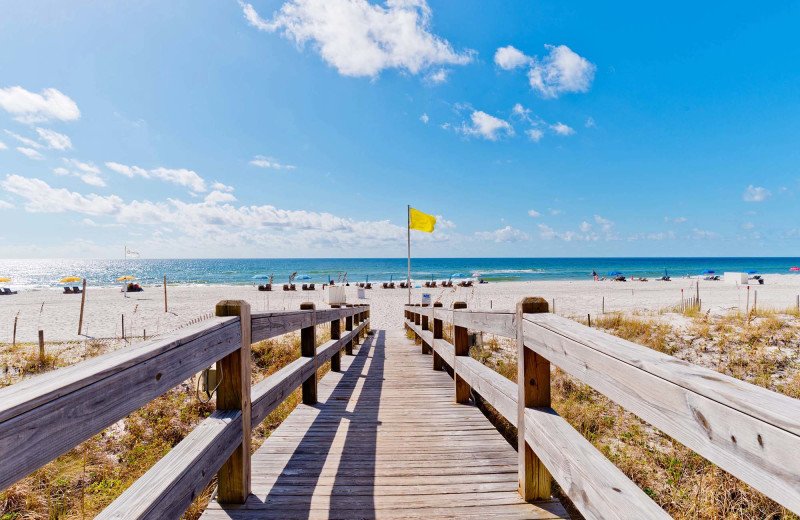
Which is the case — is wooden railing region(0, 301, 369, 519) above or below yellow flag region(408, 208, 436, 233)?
below

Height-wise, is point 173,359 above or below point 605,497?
above

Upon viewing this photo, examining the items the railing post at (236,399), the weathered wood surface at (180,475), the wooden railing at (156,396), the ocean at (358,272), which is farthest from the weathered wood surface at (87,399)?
the ocean at (358,272)

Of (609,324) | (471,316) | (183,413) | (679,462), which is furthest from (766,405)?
(609,324)

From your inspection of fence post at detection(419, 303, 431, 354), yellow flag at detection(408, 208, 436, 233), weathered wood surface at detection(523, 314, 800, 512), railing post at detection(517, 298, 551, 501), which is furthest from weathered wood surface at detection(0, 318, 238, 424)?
yellow flag at detection(408, 208, 436, 233)

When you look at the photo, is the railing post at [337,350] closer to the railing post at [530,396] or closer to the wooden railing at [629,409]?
the wooden railing at [629,409]

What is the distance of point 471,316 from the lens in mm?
3271

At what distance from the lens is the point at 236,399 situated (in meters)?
2.07

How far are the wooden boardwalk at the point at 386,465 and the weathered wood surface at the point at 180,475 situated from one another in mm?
541

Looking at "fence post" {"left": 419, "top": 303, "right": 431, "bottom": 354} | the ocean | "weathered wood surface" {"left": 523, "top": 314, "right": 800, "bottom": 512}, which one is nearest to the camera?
"weathered wood surface" {"left": 523, "top": 314, "right": 800, "bottom": 512}

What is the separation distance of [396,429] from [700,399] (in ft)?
8.92

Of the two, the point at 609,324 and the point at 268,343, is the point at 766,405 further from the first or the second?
the point at 609,324

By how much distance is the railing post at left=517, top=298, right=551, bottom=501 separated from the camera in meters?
2.04

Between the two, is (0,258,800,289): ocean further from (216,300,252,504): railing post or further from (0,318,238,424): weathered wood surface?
(0,318,238,424): weathered wood surface

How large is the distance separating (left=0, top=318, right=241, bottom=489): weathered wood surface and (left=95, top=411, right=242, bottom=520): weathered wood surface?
26 centimetres
